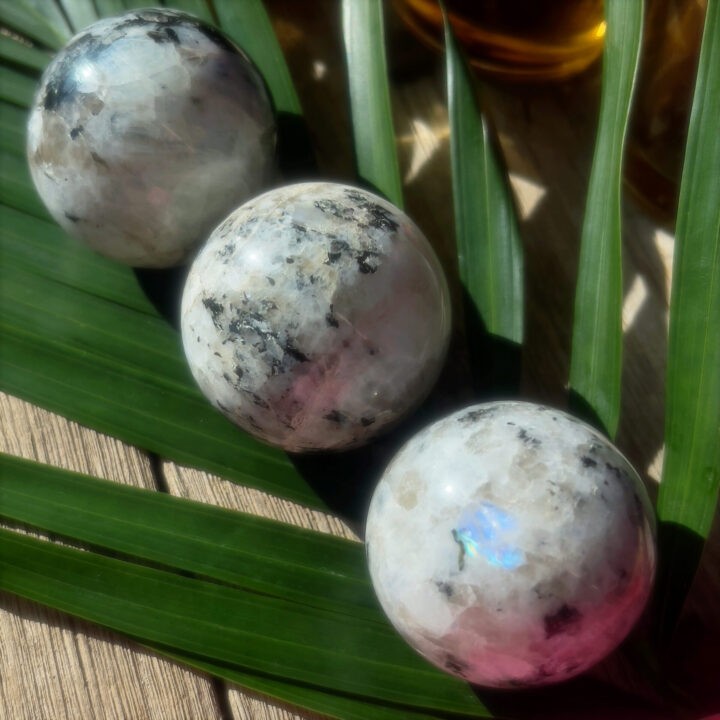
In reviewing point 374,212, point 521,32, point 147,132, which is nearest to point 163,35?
point 147,132

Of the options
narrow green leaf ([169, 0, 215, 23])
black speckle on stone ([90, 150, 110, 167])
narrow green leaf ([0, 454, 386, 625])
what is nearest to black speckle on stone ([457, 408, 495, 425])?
narrow green leaf ([0, 454, 386, 625])

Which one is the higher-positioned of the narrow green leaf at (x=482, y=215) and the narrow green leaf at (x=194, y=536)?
the narrow green leaf at (x=482, y=215)

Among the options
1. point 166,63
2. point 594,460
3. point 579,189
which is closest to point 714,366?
point 594,460

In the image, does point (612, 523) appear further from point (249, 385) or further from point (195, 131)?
point (195, 131)

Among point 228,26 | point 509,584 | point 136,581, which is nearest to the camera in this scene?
point 509,584

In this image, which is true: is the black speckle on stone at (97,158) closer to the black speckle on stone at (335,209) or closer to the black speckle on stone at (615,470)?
the black speckle on stone at (335,209)

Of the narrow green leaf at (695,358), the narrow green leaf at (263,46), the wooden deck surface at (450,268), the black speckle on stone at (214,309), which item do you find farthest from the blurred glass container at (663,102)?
the black speckle on stone at (214,309)
